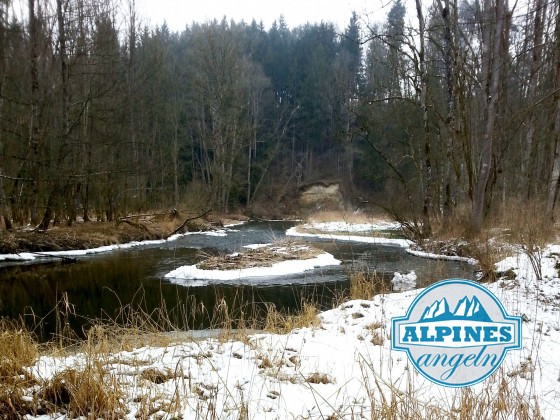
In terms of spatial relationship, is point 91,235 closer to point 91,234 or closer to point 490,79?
point 91,234

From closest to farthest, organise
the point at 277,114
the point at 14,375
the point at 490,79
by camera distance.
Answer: the point at 14,375 < the point at 490,79 < the point at 277,114

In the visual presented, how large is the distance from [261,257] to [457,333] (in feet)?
30.3

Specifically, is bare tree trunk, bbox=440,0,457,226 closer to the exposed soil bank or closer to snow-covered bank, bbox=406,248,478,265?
snow-covered bank, bbox=406,248,478,265

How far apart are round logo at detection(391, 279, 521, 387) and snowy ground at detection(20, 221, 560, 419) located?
68cm

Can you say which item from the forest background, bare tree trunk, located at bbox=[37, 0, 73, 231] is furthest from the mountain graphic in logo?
bare tree trunk, located at bbox=[37, 0, 73, 231]

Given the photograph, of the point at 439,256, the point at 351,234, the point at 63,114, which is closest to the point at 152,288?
the point at 439,256

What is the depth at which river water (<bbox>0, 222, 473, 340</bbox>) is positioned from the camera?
5820 mm

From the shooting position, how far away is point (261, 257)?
33.8 ft

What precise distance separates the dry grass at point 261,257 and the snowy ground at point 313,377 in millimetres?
5598

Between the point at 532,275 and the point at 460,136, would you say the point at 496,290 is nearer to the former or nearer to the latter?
the point at 532,275

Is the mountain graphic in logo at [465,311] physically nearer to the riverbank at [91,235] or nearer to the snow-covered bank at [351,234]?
the snow-covered bank at [351,234]

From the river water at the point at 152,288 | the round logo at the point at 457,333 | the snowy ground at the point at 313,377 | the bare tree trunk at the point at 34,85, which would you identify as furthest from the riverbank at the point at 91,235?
the round logo at the point at 457,333

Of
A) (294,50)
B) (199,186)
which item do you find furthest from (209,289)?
(294,50)

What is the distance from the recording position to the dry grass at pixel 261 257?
9297 mm
